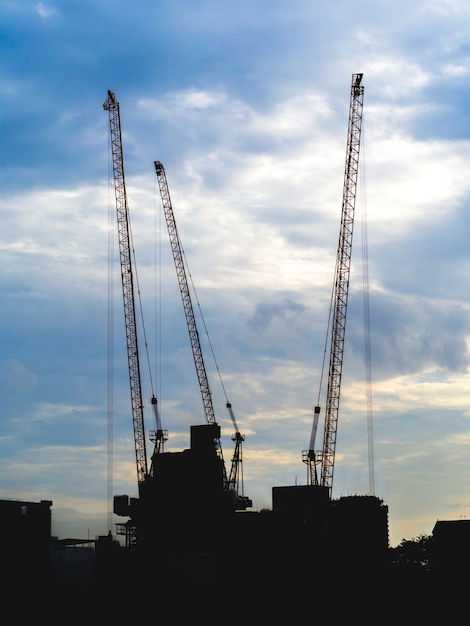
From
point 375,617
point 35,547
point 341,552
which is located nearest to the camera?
point 35,547

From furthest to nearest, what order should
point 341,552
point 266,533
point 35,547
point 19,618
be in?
point 341,552 → point 266,533 → point 35,547 → point 19,618

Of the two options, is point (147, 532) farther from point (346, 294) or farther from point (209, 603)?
point (346, 294)

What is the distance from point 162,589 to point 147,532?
39.8 metres

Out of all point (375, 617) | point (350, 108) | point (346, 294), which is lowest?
point (375, 617)

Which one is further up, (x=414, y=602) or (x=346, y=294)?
(x=346, y=294)

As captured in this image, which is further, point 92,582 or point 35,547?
point 92,582

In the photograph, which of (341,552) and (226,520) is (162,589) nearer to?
(226,520)

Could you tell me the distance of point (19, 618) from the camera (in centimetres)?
12925

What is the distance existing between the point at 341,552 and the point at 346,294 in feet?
191

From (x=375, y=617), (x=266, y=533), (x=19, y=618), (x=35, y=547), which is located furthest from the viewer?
(x=266, y=533)

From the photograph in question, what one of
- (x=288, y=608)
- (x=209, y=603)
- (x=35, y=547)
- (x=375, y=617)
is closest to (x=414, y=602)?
(x=375, y=617)

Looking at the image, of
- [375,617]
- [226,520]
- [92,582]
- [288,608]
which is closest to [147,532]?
[226,520]

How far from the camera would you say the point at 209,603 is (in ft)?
504

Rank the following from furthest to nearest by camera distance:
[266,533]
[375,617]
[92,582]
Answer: [266,533], [92,582], [375,617]
